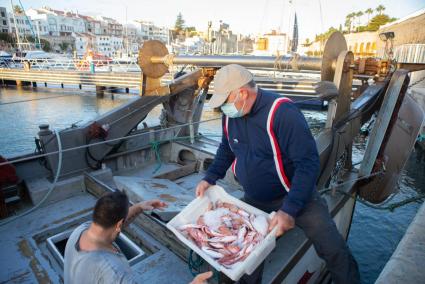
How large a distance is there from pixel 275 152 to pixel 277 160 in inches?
2.8

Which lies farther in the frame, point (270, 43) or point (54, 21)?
point (54, 21)

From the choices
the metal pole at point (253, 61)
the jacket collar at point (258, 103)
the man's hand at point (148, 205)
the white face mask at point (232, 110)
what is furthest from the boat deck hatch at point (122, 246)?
the metal pole at point (253, 61)

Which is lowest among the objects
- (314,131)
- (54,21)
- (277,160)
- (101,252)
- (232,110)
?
(314,131)

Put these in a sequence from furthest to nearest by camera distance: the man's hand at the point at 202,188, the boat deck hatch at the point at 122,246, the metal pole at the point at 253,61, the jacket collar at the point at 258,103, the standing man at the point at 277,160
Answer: the metal pole at the point at 253,61, the boat deck hatch at the point at 122,246, the man's hand at the point at 202,188, the jacket collar at the point at 258,103, the standing man at the point at 277,160

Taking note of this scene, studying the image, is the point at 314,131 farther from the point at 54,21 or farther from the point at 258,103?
the point at 54,21

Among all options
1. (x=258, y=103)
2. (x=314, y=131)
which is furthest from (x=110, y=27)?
(x=258, y=103)

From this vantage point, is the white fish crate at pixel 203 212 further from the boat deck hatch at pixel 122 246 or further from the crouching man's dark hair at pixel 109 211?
the boat deck hatch at pixel 122 246

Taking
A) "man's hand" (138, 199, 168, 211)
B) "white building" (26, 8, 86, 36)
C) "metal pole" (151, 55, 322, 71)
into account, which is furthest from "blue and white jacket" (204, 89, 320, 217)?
"white building" (26, 8, 86, 36)

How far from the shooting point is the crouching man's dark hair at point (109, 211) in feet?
5.36

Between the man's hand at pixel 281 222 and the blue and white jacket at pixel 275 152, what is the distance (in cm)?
4

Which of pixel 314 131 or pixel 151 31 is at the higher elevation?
pixel 151 31

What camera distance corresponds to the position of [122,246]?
358 centimetres

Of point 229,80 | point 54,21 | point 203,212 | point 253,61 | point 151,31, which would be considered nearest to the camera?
point 229,80

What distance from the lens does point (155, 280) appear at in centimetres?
289
